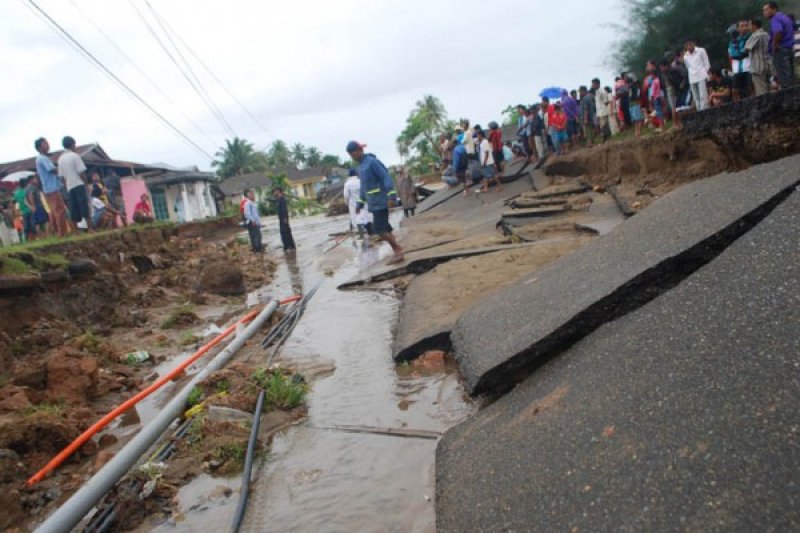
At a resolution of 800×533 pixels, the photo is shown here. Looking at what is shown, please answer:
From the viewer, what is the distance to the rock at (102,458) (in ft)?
11.7

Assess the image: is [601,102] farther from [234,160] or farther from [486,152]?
[234,160]

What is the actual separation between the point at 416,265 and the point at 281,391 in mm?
3542

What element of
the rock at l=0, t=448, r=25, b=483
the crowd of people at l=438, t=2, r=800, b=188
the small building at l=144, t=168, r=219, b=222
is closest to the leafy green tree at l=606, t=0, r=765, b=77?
the crowd of people at l=438, t=2, r=800, b=188

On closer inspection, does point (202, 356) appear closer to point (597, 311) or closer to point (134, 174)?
point (597, 311)

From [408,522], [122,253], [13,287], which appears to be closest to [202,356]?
[13,287]

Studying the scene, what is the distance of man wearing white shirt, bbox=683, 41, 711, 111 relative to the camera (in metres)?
8.62

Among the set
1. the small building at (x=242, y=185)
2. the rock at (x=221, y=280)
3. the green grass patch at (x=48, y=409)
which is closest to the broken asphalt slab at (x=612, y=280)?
the green grass patch at (x=48, y=409)

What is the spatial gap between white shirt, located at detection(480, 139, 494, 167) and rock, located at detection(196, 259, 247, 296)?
694cm

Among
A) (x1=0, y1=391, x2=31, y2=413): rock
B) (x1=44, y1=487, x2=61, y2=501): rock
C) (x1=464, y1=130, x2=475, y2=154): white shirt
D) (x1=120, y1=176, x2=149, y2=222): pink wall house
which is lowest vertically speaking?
(x1=44, y1=487, x2=61, y2=501): rock

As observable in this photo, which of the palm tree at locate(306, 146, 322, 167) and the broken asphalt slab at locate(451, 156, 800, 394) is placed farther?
the palm tree at locate(306, 146, 322, 167)

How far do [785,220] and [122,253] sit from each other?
10816mm

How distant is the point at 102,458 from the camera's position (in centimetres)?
365

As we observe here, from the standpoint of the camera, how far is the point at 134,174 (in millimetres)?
27188

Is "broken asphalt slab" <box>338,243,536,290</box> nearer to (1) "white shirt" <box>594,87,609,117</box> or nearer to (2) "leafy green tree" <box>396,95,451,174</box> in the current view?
(1) "white shirt" <box>594,87,609,117</box>
